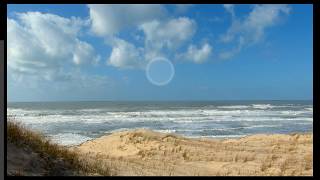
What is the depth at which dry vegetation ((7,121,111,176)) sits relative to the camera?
5838mm

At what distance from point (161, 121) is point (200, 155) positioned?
1289 centimetres

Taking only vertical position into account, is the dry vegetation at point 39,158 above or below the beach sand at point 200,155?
above

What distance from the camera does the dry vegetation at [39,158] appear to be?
19.2ft

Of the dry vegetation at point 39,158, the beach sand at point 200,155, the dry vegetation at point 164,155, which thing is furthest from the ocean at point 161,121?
the dry vegetation at point 39,158

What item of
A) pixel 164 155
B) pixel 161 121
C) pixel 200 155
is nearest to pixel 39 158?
pixel 164 155

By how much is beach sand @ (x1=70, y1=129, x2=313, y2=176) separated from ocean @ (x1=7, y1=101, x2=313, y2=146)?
5032 mm

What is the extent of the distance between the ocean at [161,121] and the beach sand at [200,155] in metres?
5.03

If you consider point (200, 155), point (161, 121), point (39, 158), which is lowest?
point (200, 155)

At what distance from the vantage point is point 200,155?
9281mm

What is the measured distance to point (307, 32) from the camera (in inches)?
1153

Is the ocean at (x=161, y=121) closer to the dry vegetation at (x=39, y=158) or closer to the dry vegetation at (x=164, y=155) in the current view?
the dry vegetation at (x=164, y=155)

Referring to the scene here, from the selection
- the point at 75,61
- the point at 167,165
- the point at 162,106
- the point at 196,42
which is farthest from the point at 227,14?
the point at 167,165

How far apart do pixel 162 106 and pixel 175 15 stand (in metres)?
6.27

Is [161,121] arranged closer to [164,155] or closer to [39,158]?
[164,155]
